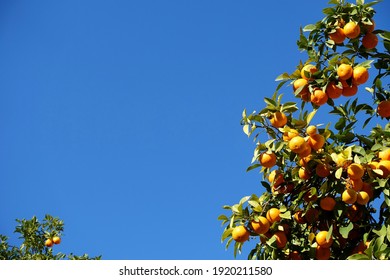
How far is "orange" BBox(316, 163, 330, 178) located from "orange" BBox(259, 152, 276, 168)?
13.2 inches

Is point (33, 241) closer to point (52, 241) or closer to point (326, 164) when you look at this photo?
point (52, 241)

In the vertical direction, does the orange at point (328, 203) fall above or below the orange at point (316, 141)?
below

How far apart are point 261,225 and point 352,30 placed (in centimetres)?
168

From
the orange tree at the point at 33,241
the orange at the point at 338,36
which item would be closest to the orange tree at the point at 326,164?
the orange at the point at 338,36

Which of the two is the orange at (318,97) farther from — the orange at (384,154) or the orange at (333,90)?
the orange at (384,154)

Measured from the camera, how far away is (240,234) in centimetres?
325

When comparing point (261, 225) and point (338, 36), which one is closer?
point (261, 225)

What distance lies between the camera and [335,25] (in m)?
3.81

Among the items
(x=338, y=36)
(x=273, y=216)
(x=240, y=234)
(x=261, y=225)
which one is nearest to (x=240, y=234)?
(x=240, y=234)

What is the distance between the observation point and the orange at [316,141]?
3252 millimetres

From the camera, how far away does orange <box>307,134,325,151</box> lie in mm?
3252

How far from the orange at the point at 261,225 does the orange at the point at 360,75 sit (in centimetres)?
125

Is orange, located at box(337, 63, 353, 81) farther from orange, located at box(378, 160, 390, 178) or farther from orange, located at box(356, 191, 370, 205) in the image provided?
orange, located at box(356, 191, 370, 205)

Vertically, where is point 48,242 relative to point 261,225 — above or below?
above
